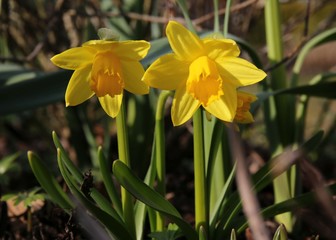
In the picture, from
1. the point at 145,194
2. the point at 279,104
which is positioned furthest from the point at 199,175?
the point at 279,104

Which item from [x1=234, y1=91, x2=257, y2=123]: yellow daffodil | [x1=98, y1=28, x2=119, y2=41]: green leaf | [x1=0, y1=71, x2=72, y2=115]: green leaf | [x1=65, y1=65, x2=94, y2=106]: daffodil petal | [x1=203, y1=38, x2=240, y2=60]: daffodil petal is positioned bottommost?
[x1=0, y1=71, x2=72, y2=115]: green leaf

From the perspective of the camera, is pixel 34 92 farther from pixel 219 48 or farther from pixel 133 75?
pixel 219 48

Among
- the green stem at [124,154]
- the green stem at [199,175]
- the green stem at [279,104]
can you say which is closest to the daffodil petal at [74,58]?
the green stem at [124,154]

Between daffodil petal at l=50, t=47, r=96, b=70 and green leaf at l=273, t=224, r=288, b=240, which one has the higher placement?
daffodil petal at l=50, t=47, r=96, b=70

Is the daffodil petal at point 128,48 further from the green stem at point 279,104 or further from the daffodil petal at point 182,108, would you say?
the green stem at point 279,104

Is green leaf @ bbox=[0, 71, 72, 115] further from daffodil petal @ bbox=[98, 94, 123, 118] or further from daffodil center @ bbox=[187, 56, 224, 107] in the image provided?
daffodil center @ bbox=[187, 56, 224, 107]

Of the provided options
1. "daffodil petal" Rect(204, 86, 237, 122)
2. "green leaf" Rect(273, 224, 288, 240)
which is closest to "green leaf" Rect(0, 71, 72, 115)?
"daffodil petal" Rect(204, 86, 237, 122)
